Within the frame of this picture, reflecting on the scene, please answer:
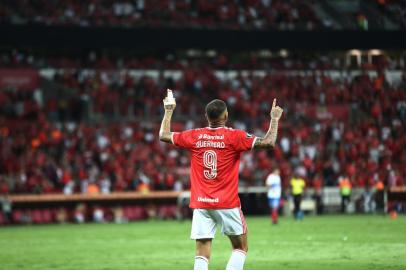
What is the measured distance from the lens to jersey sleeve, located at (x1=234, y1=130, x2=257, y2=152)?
9.92 m

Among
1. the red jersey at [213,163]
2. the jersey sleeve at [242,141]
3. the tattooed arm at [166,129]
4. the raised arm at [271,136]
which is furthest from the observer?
the tattooed arm at [166,129]

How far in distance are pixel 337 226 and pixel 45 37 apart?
63.0ft

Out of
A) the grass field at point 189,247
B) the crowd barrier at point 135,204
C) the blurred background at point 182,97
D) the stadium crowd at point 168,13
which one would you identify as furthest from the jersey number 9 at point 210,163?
the stadium crowd at point 168,13

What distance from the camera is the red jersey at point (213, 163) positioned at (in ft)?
32.9

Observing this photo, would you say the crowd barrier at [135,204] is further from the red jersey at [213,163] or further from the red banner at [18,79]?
the red jersey at [213,163]

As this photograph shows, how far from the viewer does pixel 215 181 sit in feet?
33.2

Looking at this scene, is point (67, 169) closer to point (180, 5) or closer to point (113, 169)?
point (113, 169)

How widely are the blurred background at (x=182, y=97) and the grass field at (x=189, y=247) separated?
203 inches

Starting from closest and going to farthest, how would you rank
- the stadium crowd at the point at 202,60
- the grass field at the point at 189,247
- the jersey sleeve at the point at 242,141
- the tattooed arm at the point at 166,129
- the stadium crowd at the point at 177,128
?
1. the jersey sleeve at the point at 242,141
2. the tattooed arm at the point at 166,129
3. the grass field at the point at 189,247
4. the stadium crowd at the point at 177,128
5. the stadium crowd at the point at 202,60

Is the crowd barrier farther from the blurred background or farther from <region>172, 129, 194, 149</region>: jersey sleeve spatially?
<region>172, 129, 194, 149</region>: jersey sleeve

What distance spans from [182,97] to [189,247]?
2109cm

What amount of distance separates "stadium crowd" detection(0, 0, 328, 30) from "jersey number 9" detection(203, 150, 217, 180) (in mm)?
31707

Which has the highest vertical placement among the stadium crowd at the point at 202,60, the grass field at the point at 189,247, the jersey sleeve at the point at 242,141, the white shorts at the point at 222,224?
the stadium crowd at the point at 202,60

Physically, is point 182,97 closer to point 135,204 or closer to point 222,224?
point 135,204
